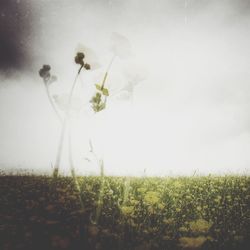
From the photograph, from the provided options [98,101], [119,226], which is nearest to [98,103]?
[98,101]

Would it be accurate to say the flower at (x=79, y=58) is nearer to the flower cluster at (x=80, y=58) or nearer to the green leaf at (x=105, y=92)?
the flower cluster at (x=80, y=58)

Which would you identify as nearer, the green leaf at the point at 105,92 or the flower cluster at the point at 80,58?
the flower cluster at the point at 80,58

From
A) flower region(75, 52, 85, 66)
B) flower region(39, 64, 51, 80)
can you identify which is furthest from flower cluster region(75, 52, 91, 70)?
flower region(39, 64, 51, 80)

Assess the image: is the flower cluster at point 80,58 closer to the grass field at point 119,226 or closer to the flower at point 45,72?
the flower at point 45,72

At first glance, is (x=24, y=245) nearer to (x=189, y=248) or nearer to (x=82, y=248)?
(x=82, y=248)

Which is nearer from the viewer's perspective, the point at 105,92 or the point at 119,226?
the point at 105,92

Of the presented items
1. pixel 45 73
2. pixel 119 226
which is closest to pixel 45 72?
pixel 45 73

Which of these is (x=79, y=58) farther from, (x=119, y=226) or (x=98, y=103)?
(x=119, y=226)

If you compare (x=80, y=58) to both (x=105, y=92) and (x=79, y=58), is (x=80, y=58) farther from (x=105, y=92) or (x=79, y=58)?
(x=105, y=92)

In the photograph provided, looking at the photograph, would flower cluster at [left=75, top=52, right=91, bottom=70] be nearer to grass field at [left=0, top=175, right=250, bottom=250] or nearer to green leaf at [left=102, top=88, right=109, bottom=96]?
green leaf at [left=102, top=88, right=109, bottom=96]

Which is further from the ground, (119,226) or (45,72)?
(45,72)

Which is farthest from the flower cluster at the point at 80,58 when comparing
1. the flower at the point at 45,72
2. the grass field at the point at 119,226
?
the grass field at the point at 119,226

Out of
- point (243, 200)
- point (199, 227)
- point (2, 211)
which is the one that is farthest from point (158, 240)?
point (243, 200)

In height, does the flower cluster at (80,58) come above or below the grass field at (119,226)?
above
